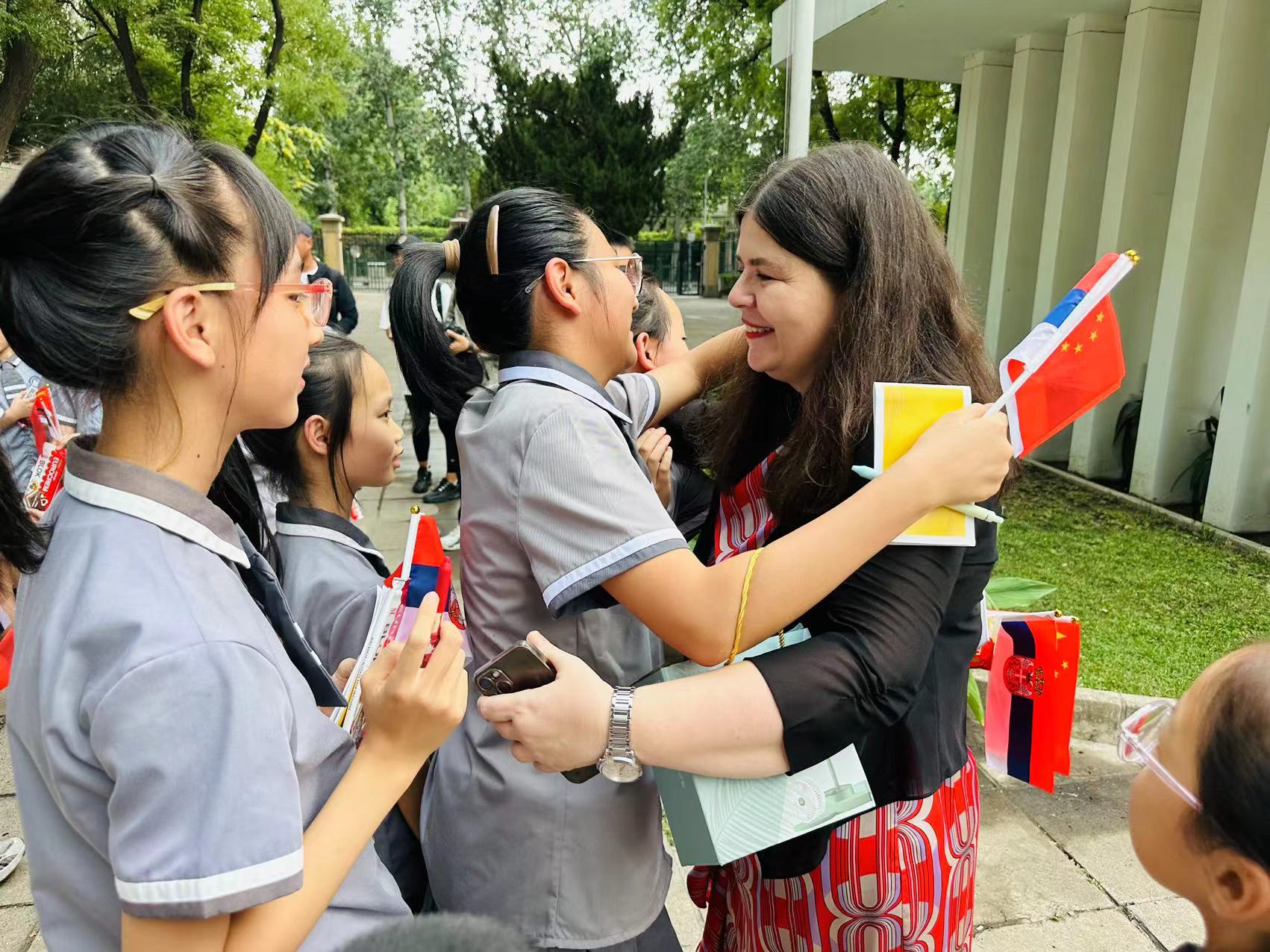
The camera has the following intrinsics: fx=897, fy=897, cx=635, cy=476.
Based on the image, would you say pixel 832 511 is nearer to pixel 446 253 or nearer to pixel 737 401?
pixel 737 401

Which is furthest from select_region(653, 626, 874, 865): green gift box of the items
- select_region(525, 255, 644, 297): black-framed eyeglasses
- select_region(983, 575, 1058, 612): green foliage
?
select_region(983, 575, 1058, 612): green foliage

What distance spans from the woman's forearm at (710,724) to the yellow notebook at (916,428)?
28 centimetres

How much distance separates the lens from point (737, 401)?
181 cm

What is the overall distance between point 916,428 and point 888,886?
748mm

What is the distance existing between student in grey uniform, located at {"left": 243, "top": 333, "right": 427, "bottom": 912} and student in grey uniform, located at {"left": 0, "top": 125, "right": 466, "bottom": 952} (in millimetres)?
672

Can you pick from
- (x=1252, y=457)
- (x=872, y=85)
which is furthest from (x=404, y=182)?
(x=1252, y=457)

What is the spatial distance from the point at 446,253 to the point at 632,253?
38 cm

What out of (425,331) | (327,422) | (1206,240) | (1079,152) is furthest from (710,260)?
(425,331)

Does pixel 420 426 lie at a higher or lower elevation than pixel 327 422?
lower

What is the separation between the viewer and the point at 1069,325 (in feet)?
4.05

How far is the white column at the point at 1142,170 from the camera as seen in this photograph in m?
6.64

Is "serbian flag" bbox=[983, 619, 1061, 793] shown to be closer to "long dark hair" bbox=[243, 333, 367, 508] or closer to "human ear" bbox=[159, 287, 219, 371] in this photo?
"human ear" bbox=[159, 287, 219, 371]

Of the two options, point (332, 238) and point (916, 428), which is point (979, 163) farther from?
point (332, 238)

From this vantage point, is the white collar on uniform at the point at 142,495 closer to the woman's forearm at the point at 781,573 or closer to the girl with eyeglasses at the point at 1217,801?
the woman's forearm at the point at 781,573
